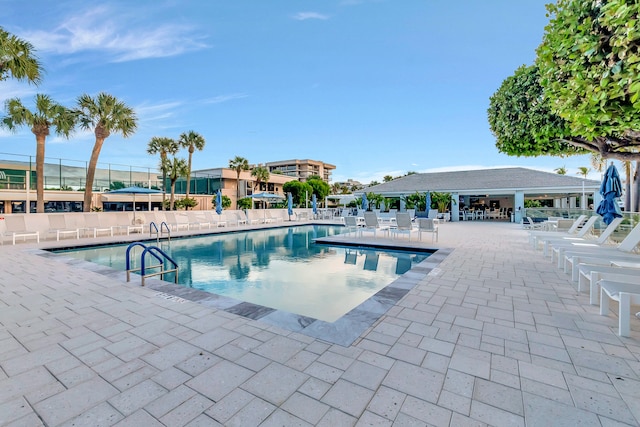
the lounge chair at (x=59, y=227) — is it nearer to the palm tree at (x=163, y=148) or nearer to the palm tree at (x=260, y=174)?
the palm tree at (x=163, y=148)

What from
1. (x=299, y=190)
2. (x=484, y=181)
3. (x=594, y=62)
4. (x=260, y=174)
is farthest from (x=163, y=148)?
(x=594, y=62)

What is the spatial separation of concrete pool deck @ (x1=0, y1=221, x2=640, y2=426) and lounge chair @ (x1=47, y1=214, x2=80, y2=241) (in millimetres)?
8056

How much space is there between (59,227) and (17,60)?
5.43 m

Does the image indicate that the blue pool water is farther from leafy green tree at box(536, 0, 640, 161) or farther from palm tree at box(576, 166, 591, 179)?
palm tree at box(576, 166, 591, 179)

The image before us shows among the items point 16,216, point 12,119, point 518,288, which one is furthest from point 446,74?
point 12,119

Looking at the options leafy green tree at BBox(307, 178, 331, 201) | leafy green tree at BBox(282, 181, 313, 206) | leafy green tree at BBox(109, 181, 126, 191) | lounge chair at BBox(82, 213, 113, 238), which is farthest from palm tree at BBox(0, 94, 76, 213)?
leafy green tree at BBox(307, 178, 331, 201)

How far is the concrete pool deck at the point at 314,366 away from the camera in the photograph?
1787mm

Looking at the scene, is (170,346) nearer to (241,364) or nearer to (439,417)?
(241,364)

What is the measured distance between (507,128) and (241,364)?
690 cm

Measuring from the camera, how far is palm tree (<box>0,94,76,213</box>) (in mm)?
14117

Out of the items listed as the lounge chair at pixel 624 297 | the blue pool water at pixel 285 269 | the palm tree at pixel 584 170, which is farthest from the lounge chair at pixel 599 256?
the palm tree at pixel 584 170

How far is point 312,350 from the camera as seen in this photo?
260cm

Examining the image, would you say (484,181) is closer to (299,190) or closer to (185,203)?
(299,190)

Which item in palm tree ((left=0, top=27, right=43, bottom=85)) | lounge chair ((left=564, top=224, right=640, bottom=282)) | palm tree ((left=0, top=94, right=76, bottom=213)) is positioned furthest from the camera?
palm tree ((left=0, top=94, right=76, bottom=213))
